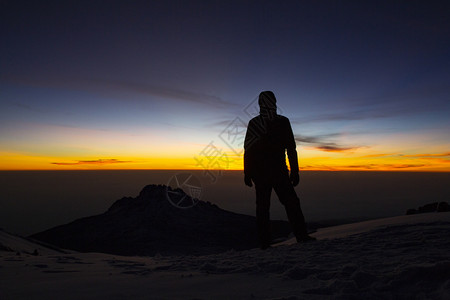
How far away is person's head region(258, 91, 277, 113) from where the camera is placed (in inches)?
224

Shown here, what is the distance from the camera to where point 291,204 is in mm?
→ 5418

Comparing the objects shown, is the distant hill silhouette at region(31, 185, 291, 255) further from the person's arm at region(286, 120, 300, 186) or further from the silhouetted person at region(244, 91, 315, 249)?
the person's arm at region(286, 120, 300, 186)

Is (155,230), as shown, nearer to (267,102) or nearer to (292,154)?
(292,154)

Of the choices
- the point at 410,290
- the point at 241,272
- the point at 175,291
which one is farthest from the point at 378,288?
the point at 175,291

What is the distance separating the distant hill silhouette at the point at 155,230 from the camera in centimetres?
2188

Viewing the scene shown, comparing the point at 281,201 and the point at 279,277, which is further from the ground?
the point at 281,201

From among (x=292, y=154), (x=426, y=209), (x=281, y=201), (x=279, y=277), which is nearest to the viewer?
(x=279, y=277)

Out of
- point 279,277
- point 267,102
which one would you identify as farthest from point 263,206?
point 279,277

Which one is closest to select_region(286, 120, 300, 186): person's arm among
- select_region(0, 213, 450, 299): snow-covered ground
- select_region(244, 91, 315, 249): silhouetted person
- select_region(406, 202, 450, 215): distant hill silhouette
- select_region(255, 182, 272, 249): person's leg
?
select_region(244, 91, 315, 249): silhouetted person

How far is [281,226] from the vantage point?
89.2 feet

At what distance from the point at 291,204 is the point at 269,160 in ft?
3.13

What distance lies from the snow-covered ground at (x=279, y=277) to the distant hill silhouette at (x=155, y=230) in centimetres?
1749

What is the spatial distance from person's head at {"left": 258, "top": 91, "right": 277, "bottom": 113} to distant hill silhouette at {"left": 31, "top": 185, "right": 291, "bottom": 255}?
16.3 meters

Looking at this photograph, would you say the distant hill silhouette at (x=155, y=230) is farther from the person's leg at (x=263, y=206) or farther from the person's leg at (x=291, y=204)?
the person's leg at (x=291, y=204)
